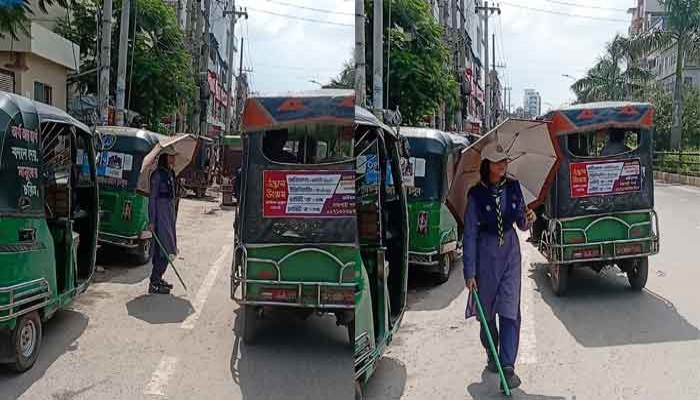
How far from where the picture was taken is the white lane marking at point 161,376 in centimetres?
446

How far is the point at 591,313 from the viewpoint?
6.87m

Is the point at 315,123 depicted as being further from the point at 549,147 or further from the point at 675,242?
the point at 675,242

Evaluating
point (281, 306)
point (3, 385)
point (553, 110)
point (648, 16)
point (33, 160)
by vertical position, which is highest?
point (648, 16)

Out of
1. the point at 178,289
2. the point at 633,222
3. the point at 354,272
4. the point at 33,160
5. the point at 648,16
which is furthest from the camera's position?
the point at 648,16

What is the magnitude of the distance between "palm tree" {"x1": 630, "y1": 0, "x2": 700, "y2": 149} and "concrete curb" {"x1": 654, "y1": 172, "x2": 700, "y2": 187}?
1606 mm

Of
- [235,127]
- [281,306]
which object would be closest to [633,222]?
[281,306]

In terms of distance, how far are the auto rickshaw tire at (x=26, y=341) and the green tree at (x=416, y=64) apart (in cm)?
1118

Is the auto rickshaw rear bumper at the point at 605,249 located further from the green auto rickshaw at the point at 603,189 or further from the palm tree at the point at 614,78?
the palm tree at the point at 614,78

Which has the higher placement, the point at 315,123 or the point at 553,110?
the point at 553,110

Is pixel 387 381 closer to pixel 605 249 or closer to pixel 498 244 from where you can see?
pixel 498 244

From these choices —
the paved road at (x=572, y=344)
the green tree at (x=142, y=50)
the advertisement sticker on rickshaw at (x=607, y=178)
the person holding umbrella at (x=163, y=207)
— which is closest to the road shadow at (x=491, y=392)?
the paved road at (x=572, y=344)

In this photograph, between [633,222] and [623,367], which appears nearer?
[623,367]

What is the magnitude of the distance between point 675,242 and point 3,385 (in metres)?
9.68

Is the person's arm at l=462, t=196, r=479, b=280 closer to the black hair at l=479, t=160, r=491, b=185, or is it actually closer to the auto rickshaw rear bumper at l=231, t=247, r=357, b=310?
the black hair at l=479, t=160, r=491, b=185
